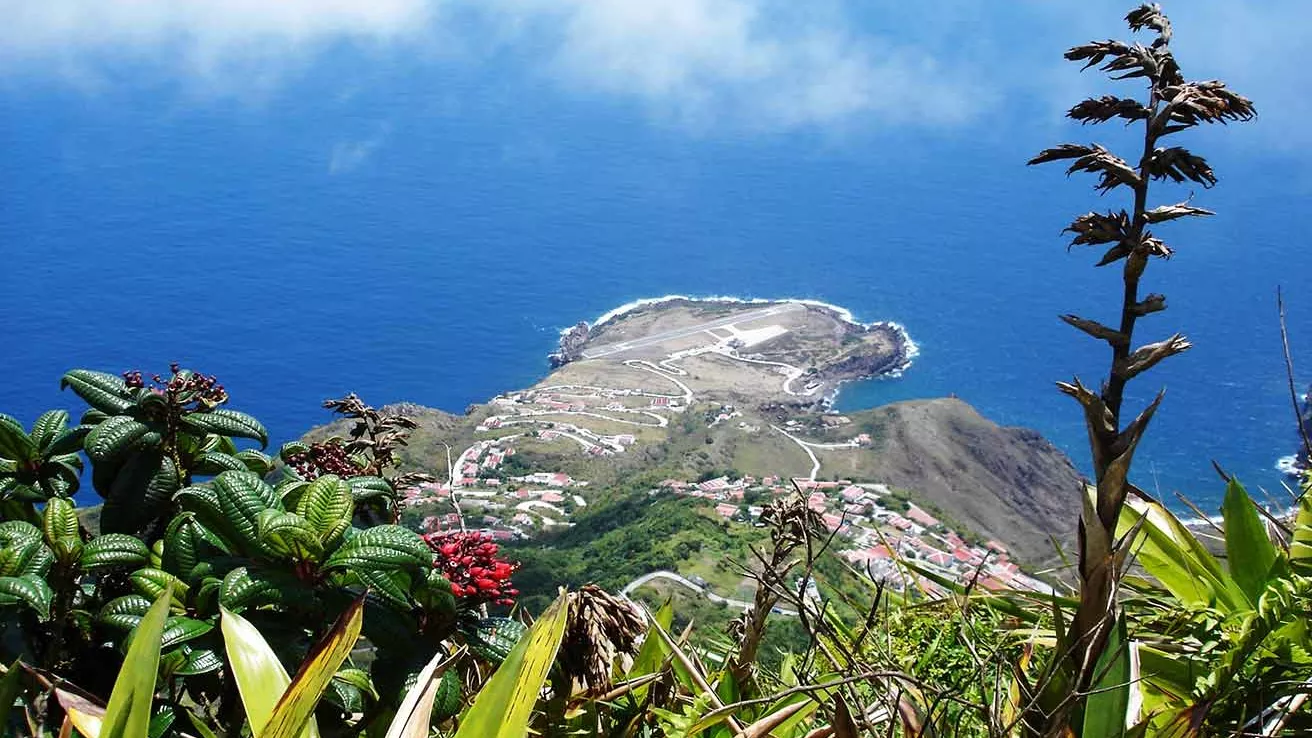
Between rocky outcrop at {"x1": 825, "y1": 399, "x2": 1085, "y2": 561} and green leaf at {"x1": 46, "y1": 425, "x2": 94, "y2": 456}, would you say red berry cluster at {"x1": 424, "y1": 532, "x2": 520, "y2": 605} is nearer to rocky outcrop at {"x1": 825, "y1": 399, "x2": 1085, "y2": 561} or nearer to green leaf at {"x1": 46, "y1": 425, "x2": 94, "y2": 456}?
green leaf at {"x1": 46, "y1": 425, "x2": 94, "y2": 456}

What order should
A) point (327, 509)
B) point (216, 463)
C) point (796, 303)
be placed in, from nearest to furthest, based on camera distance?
point (327, 509), point (216, 463), point (796, 303)

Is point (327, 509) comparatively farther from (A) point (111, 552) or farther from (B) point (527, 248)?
(B) point (527, 248)

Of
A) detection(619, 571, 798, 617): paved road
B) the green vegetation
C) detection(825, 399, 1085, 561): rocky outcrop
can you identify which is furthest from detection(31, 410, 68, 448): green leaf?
detection(825, 399, 1085, 561): rocky outcrop

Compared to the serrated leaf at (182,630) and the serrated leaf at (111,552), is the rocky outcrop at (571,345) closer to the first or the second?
the serrated leaf at (111,552)

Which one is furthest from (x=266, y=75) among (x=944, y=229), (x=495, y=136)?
(x=944, y=229)

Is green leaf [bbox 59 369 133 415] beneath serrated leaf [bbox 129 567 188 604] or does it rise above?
above

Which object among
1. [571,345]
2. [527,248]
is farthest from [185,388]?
[527,248]
